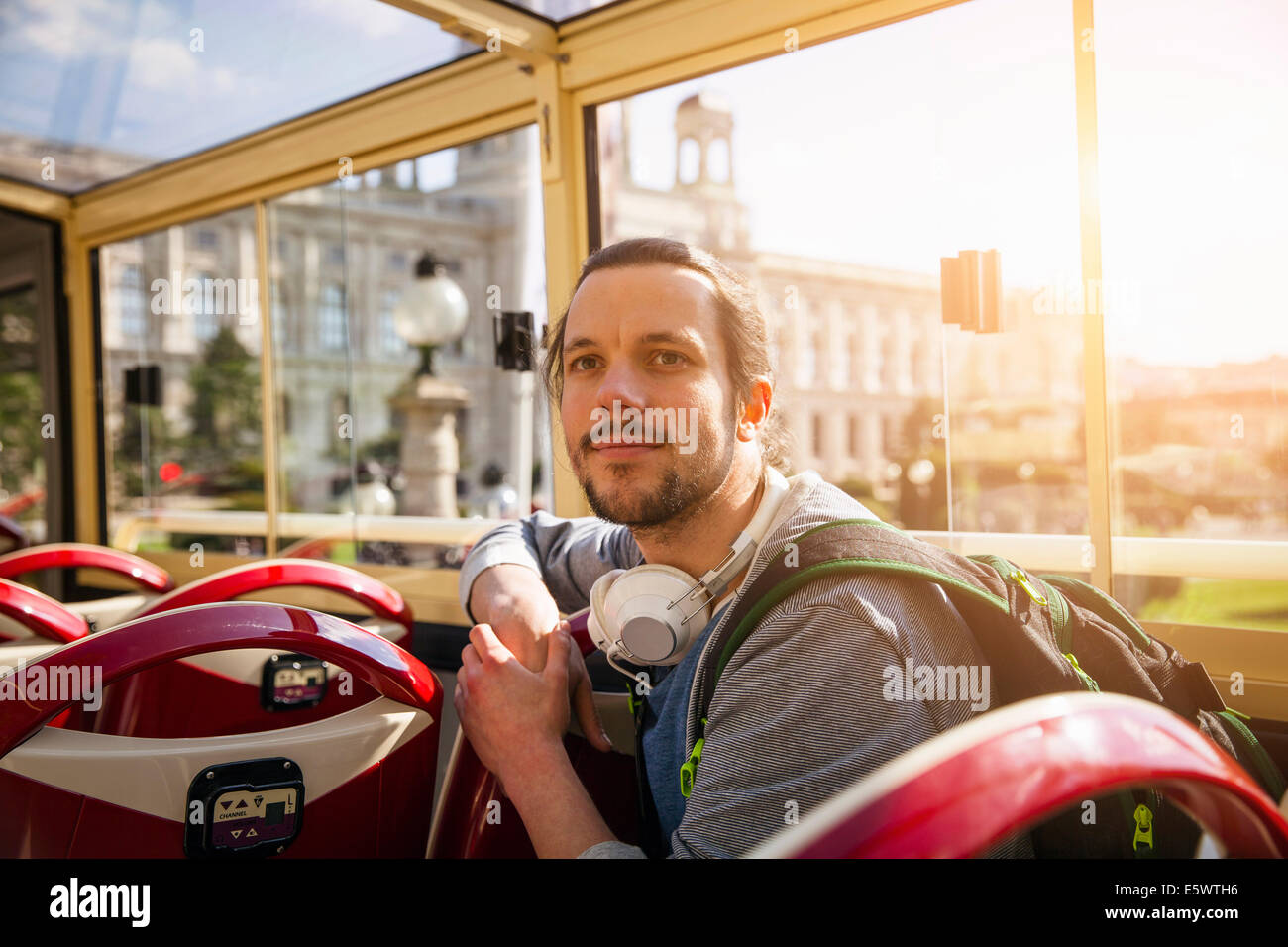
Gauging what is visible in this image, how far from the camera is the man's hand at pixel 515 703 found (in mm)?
1353

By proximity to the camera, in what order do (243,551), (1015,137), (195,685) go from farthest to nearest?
1. (243,551)
2. (1015,137)
3. (195,685)

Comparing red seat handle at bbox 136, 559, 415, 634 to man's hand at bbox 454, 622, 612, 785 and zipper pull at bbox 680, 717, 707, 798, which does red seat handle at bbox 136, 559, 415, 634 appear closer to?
man's hand at bbox 454, 622, 612, 785

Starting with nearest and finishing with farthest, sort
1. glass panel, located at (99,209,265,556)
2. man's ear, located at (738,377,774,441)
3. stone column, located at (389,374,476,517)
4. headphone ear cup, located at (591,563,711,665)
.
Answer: headphone ear cup, located at (591,563,711,665), man's ear, located at (738,377,774,441), stone column, located at (389,374,476,517), glass panel, located at (99,209,265,556)

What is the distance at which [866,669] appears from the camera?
112 cm

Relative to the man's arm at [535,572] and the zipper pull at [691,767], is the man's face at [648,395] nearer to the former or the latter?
the man's arm at [535,572]

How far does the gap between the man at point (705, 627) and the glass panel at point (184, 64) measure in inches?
74.5

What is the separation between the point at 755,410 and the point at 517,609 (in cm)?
56

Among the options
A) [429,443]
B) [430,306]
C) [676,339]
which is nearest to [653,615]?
[676,339]

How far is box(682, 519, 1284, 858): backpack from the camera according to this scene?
1.12 meters

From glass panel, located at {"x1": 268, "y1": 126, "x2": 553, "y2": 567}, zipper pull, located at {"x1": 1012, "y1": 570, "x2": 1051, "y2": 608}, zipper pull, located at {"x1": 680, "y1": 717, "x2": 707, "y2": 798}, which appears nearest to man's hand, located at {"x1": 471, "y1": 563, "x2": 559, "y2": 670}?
zipper pull, located at {"x1": 680, "y1": 717, "x2": 707, "y2": 798}

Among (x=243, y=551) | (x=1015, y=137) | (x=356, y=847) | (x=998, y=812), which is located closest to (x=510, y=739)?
(x=356, y=847)

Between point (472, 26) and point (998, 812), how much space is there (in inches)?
110

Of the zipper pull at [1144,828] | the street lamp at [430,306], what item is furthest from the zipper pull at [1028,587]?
the street lamp at [430,306]
